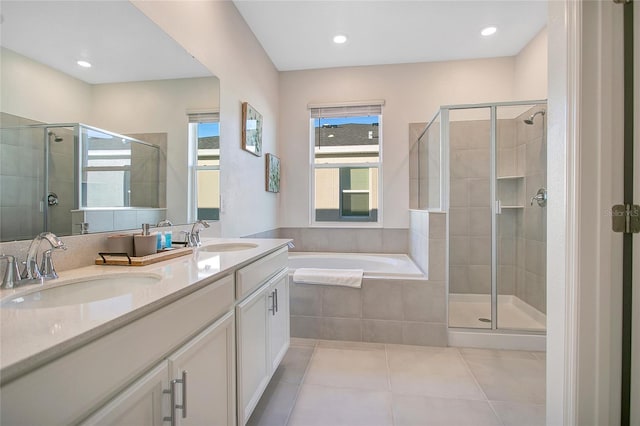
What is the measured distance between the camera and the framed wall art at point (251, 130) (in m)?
2.46

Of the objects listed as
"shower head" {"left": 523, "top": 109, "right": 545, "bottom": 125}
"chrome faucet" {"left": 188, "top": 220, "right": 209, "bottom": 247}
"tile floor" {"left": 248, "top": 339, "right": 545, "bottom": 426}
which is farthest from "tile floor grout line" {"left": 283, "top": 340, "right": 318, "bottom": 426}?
"shower head" {"left": 523, "top": 109, "right": 545, "bottom": 125}

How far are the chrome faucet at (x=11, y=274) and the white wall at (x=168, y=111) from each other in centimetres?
59

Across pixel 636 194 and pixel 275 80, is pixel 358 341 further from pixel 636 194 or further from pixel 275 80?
pixel 275 80

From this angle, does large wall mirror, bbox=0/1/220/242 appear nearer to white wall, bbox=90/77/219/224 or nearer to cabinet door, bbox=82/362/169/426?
white wall, bbox=90/77/219/224

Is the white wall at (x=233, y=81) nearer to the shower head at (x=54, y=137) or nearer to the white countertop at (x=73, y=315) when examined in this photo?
the shower head at (x=54, y=137)

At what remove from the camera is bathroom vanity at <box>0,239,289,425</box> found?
0.50 metres

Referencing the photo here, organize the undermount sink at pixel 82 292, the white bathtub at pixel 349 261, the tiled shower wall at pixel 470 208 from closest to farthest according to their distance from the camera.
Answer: the undermount sink at pixel 82 292 < the tiled shower wall at pixel 470 208 < the white bathtub at pixel 349 261

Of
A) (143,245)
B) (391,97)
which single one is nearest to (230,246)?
(143,245)

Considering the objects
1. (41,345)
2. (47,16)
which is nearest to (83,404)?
(41,345)

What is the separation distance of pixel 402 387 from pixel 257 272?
118cm

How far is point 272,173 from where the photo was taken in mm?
3227

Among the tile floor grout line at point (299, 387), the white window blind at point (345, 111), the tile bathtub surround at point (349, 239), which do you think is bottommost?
the tile floor grout line at point (299, 387)

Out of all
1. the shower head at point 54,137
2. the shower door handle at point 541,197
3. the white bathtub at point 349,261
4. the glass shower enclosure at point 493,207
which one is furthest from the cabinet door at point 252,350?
the shower door handle at point 541,197

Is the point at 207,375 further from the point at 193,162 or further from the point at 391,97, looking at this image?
the point at 391,97
